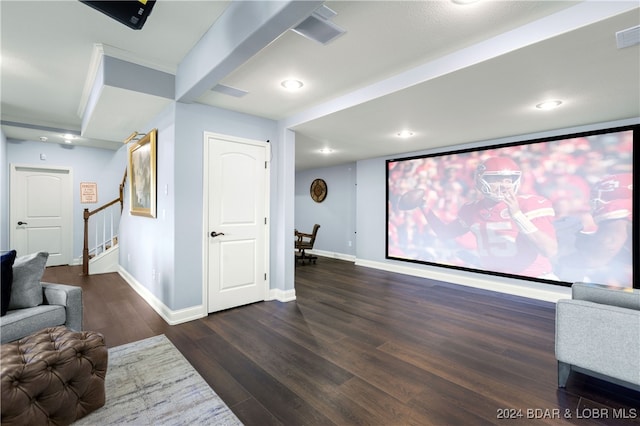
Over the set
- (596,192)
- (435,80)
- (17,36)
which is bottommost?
(596,192)

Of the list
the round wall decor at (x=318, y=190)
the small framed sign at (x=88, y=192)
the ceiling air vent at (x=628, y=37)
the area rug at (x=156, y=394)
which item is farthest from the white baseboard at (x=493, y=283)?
the small framed sign at (x=88, y=192)

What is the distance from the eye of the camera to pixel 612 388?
2.12 m

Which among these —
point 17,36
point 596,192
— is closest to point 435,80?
point 596,192

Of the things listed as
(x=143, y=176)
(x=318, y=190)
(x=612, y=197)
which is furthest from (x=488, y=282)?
(x=143, y=176)

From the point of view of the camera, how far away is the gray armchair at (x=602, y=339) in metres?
1.77

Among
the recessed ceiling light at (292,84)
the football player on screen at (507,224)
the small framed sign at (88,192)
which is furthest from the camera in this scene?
the small framed sign at (88,192)

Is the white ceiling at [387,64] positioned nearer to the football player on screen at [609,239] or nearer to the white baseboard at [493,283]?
the football player on screen at [609,239]

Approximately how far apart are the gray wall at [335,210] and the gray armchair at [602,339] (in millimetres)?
5269

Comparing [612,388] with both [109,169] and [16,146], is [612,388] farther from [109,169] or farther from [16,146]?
[16,146]

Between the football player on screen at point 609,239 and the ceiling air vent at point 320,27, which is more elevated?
the ceiling air vent at point 320,27

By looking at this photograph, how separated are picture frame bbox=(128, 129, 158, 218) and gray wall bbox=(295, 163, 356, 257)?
4533mm

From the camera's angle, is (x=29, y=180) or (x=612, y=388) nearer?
(x=612, y=388)

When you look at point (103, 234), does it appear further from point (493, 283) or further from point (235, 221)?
point (493, 283)

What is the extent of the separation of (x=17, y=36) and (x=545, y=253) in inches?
246
